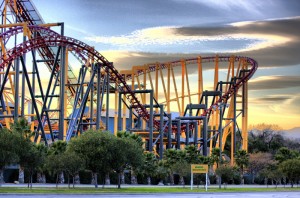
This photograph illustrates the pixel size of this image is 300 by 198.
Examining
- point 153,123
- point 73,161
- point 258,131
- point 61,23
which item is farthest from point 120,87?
point 258,131

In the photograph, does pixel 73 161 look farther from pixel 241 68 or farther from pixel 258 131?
pixel 258 131

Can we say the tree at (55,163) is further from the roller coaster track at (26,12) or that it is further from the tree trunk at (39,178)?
the roller coaster track at (26,12)

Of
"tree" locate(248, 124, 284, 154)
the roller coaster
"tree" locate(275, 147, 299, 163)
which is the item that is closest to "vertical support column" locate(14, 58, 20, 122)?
the roller coaster

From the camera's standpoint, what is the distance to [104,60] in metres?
68.4

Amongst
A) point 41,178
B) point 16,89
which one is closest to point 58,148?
point 16,89

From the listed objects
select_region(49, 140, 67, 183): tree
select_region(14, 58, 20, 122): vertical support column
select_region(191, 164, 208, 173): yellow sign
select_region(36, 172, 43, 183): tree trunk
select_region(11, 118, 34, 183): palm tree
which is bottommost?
select_region(36, 172, 43, 183): tree trunk

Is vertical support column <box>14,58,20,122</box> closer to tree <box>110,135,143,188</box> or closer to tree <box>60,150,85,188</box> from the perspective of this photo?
tree <box>60,150,85,188</box>

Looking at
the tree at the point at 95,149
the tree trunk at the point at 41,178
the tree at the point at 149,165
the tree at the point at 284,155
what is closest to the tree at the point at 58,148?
the tree at the point at 95,149

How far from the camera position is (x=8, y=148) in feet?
145

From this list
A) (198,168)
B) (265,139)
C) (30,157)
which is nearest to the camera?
(30,157)

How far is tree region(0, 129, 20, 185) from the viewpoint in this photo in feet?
143

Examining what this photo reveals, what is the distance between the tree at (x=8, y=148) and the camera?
43656 millimetres

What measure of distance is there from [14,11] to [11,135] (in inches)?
972

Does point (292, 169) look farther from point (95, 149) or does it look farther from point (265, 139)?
point (265, 139)
